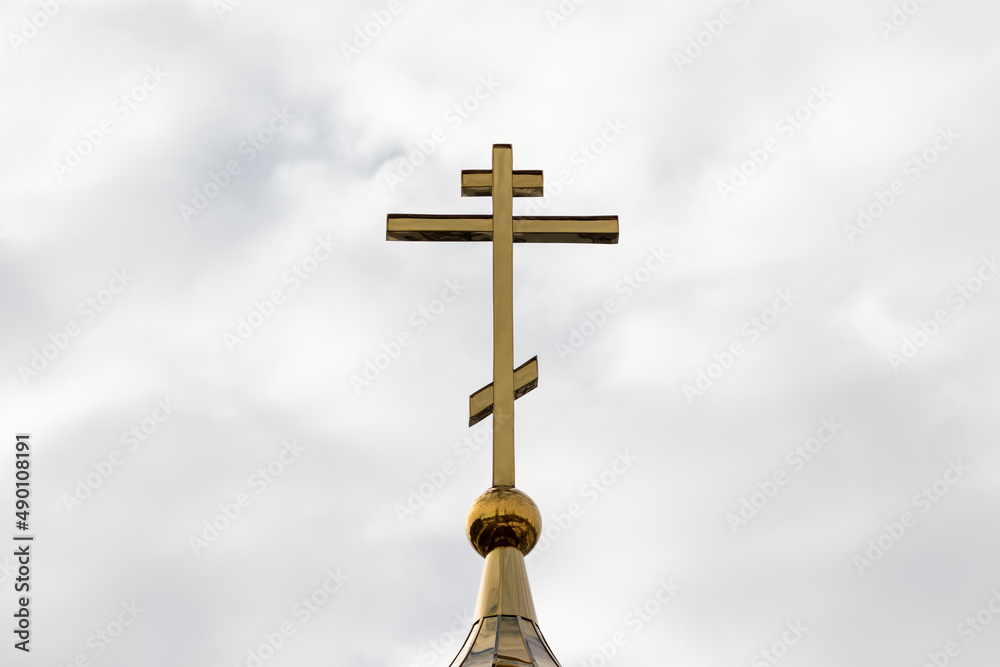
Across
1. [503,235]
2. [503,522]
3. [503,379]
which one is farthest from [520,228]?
[503,522]

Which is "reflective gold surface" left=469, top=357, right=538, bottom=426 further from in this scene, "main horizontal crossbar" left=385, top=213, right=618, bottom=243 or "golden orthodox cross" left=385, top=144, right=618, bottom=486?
"main horizontal crossbar" left=385, top=213, right=618, bottom=243

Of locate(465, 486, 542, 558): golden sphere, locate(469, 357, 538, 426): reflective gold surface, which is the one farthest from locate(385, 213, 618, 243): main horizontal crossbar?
locate(465, 486, 542, 558): golden sphere

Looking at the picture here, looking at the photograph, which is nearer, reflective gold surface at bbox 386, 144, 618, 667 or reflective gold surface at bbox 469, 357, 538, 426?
reflective gold surface at bbox 386, 144, 618, 667

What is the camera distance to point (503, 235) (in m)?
14.5

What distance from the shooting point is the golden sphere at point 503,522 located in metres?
13.8

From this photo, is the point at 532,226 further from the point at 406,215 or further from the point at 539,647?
the point at 539,647

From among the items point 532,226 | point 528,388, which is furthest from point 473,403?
point 532,226

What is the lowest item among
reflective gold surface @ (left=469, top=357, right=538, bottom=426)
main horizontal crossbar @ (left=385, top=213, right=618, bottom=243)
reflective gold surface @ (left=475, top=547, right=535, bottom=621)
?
reflective gold surface @ (left=475, top=547, right=535, bottom=621)

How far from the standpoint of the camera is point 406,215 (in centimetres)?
1440

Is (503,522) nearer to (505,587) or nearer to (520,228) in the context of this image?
(505,587)

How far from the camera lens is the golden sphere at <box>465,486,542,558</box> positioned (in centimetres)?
1378

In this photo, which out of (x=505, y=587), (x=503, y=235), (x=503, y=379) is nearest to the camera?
(x=505, y=587)

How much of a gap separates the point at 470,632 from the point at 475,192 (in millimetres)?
3787

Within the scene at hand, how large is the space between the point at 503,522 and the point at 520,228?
255 cm
